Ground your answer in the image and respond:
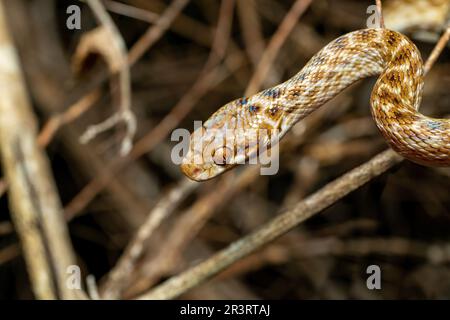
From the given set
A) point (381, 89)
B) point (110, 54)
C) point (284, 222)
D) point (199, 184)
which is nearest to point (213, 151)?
point (284, 222)

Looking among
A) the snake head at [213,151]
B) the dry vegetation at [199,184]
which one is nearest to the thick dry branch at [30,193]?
the dry vegetation at [199,184]

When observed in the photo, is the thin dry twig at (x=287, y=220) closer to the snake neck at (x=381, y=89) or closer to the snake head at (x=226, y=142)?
the snake neck at (x=381, y=89)

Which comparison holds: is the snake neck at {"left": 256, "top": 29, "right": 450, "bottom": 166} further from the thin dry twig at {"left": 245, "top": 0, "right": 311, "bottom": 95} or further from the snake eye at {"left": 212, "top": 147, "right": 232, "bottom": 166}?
the thin dry twig at {"left": 245, "top": 0, "right": 311, "bottom": 95}

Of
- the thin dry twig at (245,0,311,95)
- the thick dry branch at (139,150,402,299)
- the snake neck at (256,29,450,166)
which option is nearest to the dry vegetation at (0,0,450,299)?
the thin dry twig at (245,0,311,95)

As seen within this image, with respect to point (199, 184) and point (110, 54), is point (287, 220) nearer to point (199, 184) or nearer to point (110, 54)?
point (110, 54)

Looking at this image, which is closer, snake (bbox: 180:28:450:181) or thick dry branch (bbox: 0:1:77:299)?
snake (bbox: 180:28:450:181)

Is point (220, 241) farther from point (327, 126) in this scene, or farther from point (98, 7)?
point (98, 7)

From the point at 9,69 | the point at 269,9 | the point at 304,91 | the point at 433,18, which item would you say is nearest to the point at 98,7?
the point at 9,69
